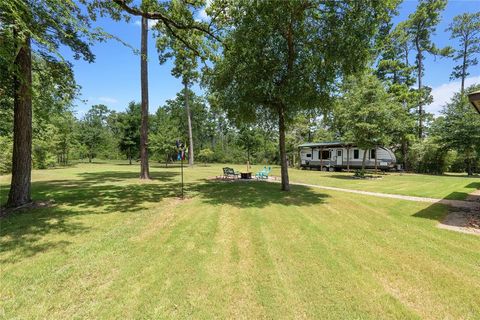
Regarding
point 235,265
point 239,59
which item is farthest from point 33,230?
point 239,59

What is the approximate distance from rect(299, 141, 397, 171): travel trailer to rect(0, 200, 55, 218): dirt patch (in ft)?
78.0

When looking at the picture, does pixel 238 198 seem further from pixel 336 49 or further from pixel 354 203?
pixel 336 49

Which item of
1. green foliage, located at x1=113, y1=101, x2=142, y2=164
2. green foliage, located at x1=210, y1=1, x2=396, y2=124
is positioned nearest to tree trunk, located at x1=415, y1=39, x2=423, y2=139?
green foliage, located at x1=210, y1=1, x2=396, y2=124

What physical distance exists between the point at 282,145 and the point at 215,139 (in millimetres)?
54633

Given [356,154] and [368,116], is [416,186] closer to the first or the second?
[368,116]

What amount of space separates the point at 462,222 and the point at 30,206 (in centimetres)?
1340

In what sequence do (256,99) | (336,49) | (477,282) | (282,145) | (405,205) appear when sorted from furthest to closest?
1. (282,145)
2. (256,99)
3. (336,49)
4. (405,205)
5. (477,282)

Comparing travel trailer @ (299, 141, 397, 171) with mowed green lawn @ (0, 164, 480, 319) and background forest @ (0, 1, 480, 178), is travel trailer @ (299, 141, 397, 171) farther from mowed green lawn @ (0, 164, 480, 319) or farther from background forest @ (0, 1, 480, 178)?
mowed green lawn @ (0, 164, 480, 319)

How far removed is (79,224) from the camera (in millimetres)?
6504

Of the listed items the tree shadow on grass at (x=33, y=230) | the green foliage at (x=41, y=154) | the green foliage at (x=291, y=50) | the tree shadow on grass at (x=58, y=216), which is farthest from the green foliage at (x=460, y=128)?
the green foliage at (x=41, y=154)

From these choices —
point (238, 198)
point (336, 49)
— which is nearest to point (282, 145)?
point (238, 198)

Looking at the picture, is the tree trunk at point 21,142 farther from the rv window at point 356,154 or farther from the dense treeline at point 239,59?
the rv window at point 356,154

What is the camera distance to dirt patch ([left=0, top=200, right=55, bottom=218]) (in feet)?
24.1

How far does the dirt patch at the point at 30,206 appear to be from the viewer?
7333 mm
